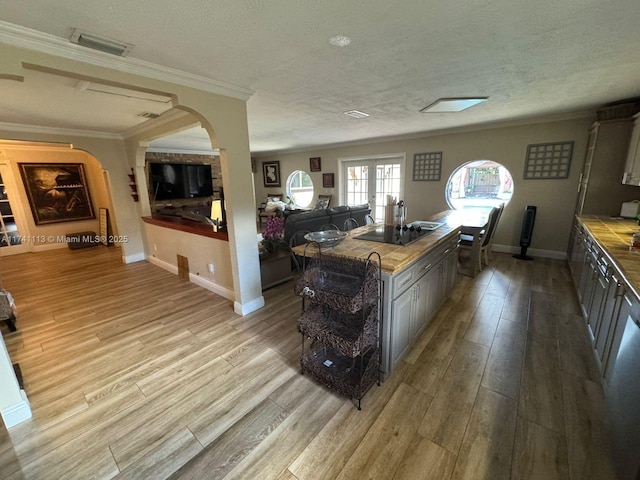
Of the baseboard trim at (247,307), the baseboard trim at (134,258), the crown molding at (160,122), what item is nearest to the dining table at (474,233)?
the baseboard trim at (247,307)

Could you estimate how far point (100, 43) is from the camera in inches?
63.0

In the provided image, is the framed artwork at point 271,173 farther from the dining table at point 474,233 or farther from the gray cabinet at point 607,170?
the gray cabinet at point 607,170

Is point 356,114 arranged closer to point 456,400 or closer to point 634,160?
point 634,160

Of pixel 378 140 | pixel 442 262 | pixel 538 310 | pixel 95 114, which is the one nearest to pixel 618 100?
pixel 538 310

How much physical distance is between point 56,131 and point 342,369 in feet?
17.7

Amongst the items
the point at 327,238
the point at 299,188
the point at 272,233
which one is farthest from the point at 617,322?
the point at 299,188

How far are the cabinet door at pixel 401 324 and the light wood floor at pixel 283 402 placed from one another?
127 mm

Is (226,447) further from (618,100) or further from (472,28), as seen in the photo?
(618,100)

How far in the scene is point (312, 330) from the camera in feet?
5.90


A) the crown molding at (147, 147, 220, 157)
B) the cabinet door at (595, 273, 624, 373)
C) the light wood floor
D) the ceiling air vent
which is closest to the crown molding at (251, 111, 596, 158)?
the crown molding at (147, 147, 220, 157)

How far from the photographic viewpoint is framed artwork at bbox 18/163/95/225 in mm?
5562

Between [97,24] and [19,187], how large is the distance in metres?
6.61

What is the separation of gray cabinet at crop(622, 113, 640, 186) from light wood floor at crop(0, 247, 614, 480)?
1588 mm

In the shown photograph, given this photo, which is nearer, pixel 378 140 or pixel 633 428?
pixel 633 428
